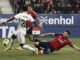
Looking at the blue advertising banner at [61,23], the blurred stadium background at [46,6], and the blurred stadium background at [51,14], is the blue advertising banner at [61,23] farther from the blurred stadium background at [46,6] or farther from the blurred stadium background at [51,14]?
the blurred stadium background at [46,6]

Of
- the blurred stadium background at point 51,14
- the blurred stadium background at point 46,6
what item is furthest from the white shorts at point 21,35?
the blurred stadium background at point 46,6

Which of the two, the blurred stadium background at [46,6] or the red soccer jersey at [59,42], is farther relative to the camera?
the blurred stadium background at [46,6]

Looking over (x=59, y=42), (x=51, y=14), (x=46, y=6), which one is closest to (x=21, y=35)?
(x=59, y=42)

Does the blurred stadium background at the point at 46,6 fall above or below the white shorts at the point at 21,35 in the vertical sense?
below

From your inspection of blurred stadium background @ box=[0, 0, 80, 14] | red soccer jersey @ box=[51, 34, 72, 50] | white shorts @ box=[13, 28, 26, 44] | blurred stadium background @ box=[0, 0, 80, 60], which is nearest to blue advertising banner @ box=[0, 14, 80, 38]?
blurred stadium background @ box=[0, 0, 80, 60]

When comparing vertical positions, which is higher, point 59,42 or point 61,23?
point 59,42

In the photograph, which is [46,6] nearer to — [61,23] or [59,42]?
[61,23]

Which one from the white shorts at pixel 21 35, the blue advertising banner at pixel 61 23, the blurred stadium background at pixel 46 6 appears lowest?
the blue advertising banner at pixel 61 23

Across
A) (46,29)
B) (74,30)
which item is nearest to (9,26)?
(46,29)

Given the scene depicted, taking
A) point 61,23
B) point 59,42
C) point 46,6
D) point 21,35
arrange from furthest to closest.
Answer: point 46,6, point 61,23, point 59,42, point 21,35

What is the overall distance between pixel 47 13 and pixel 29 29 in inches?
430

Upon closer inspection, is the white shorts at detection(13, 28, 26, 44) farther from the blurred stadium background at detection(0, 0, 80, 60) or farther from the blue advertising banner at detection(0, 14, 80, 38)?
the blue advertising banner at detection(0, 14, 80, 38)

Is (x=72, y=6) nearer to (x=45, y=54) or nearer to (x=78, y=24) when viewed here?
(x=78, y=24)

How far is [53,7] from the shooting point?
28859 mm
